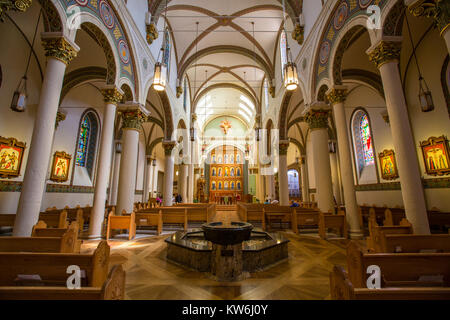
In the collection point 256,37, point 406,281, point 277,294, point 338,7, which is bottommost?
point 277,294

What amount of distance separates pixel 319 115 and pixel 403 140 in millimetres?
3790

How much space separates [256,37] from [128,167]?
11352 millimetres

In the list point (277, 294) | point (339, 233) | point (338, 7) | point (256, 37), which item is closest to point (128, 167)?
point (277, 294)

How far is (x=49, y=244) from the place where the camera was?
289 centimetres

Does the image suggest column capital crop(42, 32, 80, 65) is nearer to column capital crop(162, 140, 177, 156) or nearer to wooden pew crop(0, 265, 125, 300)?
wooden pew crop(0, 265, 125, 300)

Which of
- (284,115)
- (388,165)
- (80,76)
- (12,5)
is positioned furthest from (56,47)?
(388,165)

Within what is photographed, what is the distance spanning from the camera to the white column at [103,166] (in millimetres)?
5914

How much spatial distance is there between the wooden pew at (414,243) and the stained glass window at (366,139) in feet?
31.6

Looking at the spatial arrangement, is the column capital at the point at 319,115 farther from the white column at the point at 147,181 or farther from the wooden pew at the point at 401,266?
the white column at the point at 147,181

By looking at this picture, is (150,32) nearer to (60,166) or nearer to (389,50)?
(60,166)

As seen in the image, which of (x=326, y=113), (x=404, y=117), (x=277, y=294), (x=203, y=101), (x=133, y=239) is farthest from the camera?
(x=203, y=101)

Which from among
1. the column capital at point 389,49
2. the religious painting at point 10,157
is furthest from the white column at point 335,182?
the religious painting at point 10,157

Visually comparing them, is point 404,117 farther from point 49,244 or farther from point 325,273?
point 49,244
